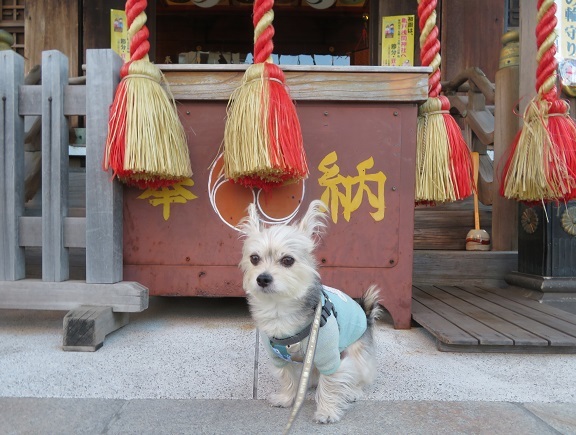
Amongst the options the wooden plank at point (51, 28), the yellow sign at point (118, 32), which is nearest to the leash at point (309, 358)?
the yellow sign at point (118, 32)

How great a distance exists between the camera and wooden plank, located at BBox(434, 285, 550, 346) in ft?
8.16

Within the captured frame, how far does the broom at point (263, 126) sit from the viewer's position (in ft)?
8.25

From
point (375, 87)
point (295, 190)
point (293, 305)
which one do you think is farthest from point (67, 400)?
point (375, 87)

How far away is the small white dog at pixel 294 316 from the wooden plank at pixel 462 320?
892mm

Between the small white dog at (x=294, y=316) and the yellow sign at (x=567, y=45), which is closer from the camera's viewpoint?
the small white dog at (x=294, y=316)

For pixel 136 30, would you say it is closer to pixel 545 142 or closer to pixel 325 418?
pixel 325 418

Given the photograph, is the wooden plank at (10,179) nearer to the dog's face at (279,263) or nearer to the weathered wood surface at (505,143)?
the dog's face at (279,263)

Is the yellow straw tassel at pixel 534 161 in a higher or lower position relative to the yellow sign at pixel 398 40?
lower

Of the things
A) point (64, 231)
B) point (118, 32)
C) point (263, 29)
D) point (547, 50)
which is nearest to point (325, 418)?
point (64, 231)

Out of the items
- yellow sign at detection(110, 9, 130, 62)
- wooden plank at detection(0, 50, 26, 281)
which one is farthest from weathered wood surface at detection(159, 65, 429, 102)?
yellow sign at detection(110, 9, 130, 62)

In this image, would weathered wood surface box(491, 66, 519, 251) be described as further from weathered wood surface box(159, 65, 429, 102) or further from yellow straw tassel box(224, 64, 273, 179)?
yellow straw tassel box(224, 64, 273, 179)

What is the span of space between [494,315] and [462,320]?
30 cm

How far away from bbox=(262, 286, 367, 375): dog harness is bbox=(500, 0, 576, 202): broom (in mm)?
1739

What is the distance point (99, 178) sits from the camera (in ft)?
8.98
